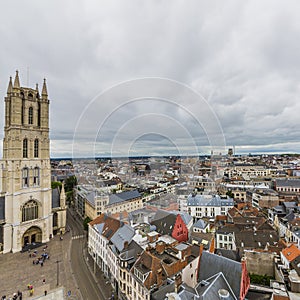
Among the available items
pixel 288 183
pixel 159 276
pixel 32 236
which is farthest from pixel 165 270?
pixel 288 183

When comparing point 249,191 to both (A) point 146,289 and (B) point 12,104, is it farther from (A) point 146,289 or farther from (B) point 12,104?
(B) point 12,104

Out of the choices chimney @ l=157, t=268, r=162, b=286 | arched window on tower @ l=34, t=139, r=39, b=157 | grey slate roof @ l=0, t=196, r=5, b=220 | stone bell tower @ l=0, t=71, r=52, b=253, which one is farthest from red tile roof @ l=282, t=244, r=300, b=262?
grey slate roof @ l=0, t=196, r=5, b=220

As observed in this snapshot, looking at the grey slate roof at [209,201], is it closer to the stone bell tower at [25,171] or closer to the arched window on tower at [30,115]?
the stone bell tower at [25,171]

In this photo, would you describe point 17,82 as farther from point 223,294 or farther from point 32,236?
point 223,294

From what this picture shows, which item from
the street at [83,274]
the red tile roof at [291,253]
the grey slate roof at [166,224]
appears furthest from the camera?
the grey slate roof at [166,224]

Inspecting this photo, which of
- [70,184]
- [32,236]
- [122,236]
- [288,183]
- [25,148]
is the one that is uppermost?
[25,148]

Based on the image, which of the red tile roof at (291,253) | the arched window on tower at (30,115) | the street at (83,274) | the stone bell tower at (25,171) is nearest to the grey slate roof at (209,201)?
the red tile roof at (291,253)

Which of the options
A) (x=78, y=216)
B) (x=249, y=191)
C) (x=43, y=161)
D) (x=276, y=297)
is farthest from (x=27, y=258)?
(x=249, y=191)

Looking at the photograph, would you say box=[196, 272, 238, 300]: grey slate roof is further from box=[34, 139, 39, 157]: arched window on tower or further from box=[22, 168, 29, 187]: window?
box=[34, 139, 39, 157]: arched window on tower
